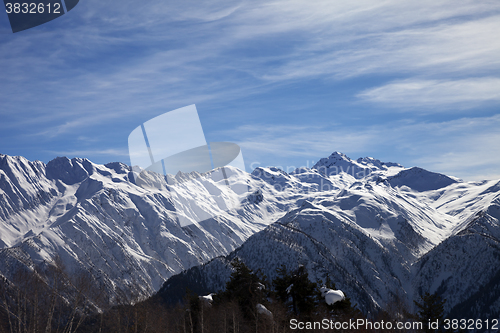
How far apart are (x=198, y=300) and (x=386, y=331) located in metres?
26.0

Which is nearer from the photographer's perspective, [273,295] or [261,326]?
[261,326]

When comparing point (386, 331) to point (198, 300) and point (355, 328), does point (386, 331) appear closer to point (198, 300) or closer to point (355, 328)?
point (355, 328)

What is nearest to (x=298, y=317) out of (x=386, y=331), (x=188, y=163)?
(x=386, y=331)

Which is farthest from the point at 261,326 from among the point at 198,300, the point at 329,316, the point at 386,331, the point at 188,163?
the point at 188,163

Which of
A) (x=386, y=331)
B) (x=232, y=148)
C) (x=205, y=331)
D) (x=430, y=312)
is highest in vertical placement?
(x=232, y=148)

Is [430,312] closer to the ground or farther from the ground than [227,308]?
closer to the ground

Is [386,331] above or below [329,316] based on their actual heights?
below

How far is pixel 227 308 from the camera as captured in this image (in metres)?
58.9

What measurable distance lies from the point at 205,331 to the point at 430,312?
119 ft

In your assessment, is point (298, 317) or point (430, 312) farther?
point (430, 312)

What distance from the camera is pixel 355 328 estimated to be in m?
54.0

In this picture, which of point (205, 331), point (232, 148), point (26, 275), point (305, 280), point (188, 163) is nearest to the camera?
point (26, 275)

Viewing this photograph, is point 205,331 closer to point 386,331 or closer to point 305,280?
point 305,280

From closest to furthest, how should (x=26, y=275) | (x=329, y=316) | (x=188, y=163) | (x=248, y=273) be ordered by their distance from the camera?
(x=26, y=275)
(x=329, y=316)
(x=248, y=273)
(x=188, y=163)
